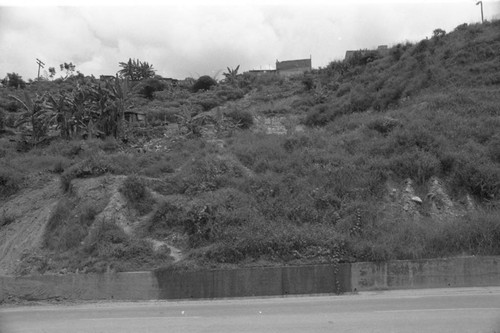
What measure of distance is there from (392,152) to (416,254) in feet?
24.6

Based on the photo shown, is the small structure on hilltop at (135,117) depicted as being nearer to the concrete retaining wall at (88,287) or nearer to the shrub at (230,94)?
the shrub at (230,94)

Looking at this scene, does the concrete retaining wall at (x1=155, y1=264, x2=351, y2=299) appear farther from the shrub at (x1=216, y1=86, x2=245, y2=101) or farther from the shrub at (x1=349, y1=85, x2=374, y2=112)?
the shrub at (x1=216, y1=86, x2=245, y2=101)

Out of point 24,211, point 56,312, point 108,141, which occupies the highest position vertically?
point 108,141

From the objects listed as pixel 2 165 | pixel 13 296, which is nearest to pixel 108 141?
pixel 2 165

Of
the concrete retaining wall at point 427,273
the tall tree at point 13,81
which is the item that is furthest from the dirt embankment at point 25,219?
the tall tree at point 13,81

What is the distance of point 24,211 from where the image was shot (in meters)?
20.2

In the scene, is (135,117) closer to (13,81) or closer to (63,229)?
(63,229)

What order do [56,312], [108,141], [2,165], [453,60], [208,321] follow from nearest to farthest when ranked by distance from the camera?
[208,321] < [56,312] < [2,165] < [108,141] < [453,60]

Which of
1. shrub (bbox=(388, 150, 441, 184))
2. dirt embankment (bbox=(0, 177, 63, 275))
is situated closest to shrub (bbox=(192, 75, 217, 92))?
dirt embankment (bbox=(0, 177, 63, 275))

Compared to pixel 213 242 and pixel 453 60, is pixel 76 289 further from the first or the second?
pixel 453 60

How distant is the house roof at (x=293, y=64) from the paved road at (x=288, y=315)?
54499mm

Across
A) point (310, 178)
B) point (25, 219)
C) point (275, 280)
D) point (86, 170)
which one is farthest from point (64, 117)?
point (275, 280)

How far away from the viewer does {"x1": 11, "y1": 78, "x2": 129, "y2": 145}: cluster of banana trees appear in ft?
93.0

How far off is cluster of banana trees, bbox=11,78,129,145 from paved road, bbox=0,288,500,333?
17413 millimetres
